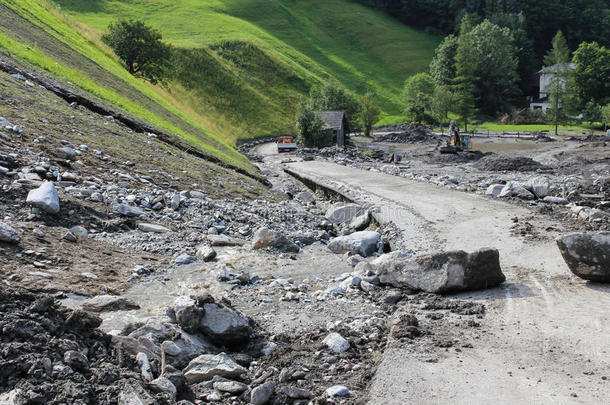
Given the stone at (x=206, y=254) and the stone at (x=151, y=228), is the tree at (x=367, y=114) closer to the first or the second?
the stone at (x=151, y=228)

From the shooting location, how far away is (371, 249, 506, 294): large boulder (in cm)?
955

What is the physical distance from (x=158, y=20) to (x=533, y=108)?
216ft

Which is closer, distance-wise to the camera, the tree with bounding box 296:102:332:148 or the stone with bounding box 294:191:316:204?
the stone with bounding box 294:191:316:204

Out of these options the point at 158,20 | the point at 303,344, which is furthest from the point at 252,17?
the point at 303,344

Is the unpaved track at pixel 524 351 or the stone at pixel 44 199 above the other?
the stone at pixel 44 199

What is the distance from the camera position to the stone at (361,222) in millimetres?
17828

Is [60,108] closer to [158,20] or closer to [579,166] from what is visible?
[579,166]

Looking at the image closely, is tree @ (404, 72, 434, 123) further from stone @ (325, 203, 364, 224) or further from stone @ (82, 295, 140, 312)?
stone @ (82, 295, 140, 312)

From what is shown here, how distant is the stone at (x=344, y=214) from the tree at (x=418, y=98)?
6628 centimetres

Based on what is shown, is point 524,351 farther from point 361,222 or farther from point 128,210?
point 361,222

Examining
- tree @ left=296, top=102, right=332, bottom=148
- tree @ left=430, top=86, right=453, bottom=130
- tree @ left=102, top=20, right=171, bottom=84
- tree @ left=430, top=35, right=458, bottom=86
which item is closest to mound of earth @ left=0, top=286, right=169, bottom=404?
tree @ left=102, top=20, right=171, bottom=84

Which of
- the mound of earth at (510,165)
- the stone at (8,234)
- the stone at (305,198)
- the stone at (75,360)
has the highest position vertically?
the stone at (75,360)

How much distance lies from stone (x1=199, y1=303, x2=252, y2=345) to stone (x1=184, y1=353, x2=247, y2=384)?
0.67 m

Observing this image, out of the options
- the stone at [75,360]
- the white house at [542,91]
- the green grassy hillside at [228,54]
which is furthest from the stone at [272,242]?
the white house at [542,91]
